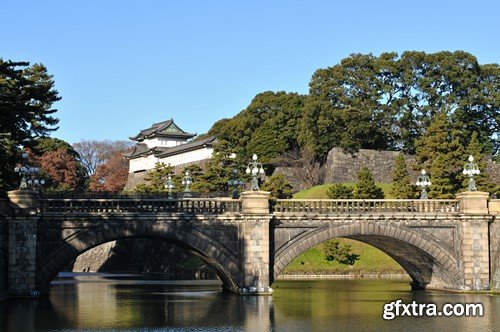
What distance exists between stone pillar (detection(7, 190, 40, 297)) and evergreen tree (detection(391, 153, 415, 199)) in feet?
114

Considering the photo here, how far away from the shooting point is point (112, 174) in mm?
129375

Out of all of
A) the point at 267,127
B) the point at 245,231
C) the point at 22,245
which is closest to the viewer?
the point at 22,245

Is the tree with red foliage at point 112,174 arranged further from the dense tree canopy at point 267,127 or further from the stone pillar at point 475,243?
the stone pillar at point 475,243

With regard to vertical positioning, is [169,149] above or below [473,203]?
above

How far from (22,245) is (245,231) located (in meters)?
11.9

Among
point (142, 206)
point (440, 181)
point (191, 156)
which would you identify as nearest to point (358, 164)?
point (440, 181)

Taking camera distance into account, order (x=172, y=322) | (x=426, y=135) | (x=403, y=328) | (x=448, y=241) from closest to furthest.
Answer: (x=403, y=328) → (x=172, y=322) → (x=448, y=241) → (x=426, y=135)

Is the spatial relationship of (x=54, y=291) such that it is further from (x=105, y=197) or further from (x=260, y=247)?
(x=260, y=247)

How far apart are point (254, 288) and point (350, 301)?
5338 millimetres

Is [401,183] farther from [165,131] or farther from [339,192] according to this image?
[165,131]

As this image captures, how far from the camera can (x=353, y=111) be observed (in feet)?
282

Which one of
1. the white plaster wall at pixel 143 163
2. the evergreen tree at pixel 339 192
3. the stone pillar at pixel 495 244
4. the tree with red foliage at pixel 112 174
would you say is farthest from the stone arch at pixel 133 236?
the tree with red foliage at pixel 112 174

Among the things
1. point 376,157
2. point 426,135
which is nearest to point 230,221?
point 426,135

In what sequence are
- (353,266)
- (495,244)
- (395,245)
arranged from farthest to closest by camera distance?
(353,266) < (395,245) < (495,244)
